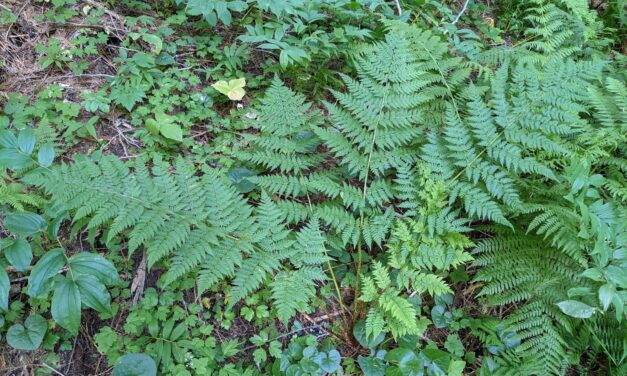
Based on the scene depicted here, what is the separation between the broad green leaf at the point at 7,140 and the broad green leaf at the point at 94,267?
0.78 metres

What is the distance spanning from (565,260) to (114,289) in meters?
2.67

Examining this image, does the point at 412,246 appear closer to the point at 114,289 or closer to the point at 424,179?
the point at 424,179

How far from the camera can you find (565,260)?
2.65 m

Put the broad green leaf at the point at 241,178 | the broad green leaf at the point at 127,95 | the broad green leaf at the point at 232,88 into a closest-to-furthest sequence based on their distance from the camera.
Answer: the broad green leaf at the point at 241,178
the broad green leaf at the point at 127,95
the broad green leaf at the point at 232,88

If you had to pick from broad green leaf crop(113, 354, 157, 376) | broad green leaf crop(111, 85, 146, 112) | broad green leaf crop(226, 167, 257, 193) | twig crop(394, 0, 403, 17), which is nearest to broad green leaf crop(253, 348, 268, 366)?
broad green leaf crop(113, 354, 157, 376)

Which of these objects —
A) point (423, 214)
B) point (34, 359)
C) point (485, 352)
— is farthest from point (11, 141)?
point (485, 352)

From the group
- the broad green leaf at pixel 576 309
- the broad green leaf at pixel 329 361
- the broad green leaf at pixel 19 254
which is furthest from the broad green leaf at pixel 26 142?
the broad green leaf at pixel 576 309

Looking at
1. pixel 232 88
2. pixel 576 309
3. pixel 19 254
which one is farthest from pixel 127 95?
pixel 576 309

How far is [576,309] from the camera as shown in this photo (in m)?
2.40

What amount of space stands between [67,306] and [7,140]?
1.04 meters

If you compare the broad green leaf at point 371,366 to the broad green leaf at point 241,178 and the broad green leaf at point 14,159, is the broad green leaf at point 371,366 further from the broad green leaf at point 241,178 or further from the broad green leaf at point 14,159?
the broad green leaf at point 14,159

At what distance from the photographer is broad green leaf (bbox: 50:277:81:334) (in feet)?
6.75

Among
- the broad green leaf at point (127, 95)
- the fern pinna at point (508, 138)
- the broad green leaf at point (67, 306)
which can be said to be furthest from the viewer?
the broad green leaf at point (127, 95)

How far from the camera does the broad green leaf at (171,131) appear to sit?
294cm
